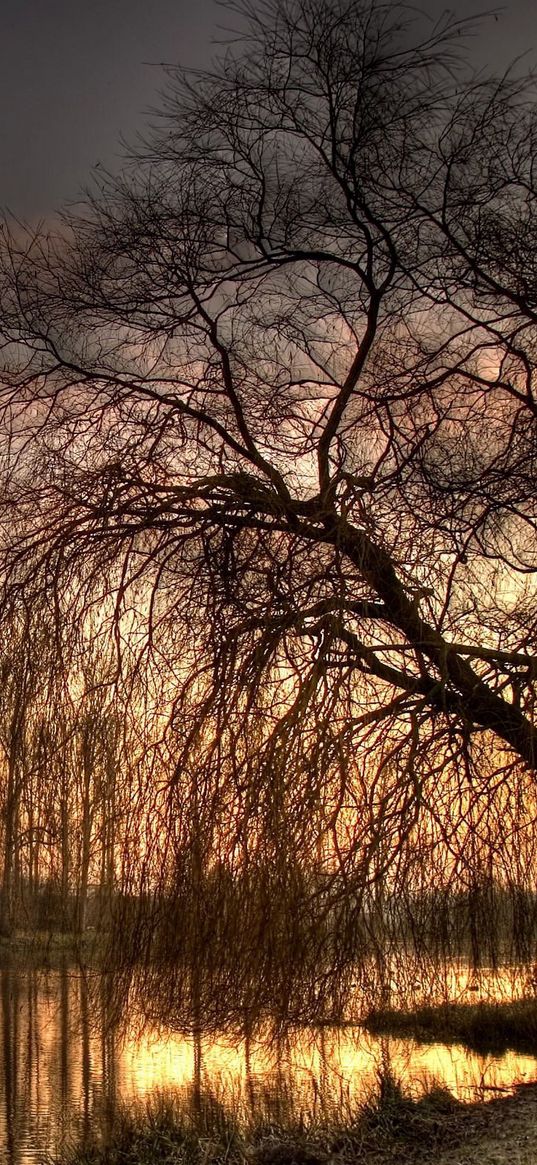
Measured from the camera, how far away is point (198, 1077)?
12.0 meters

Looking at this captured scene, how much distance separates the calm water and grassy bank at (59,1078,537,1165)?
0.51 metres

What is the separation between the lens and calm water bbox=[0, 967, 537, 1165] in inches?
384

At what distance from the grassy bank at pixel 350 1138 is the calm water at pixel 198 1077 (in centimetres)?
51

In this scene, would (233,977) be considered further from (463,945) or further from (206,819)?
(463,945)

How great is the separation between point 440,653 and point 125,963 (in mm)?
1606

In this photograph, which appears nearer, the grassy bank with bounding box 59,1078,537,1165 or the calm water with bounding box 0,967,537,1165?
the grassy bank with bounding box 59,1078,537,1165

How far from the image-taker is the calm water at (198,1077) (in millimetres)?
9758

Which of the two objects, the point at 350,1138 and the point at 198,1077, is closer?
the point at 350,1138

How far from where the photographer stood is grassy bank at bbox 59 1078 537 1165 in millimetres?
7695

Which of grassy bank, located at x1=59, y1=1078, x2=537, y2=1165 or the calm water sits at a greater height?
the calm water

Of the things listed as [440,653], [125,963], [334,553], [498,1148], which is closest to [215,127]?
[334,553]

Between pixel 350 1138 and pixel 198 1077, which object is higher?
pixel 198 1077

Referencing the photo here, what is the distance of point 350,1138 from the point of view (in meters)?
8.23

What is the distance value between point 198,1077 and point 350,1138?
4087mm
